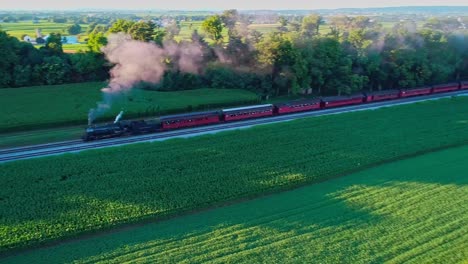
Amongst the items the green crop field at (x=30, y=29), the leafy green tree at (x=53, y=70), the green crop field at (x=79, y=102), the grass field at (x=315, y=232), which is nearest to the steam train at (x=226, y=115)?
the green crop field at (x=79, y=102)

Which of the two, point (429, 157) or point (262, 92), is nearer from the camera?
point (429, 157)

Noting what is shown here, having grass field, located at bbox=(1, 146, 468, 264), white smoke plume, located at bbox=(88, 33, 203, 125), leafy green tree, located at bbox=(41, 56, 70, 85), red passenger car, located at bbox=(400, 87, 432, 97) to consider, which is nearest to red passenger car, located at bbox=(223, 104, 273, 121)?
white smoke plume, located at bbox=(88, 33, 203, 125)

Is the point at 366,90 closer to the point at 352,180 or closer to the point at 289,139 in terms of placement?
the point at 289,139

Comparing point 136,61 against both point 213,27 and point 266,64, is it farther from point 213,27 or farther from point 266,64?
point 213,27

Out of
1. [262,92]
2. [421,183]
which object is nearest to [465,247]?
[421,183]

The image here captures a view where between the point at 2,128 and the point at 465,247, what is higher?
the point at 2,128

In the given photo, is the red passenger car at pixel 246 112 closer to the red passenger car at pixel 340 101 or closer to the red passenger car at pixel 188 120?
the red passenger car at pixel 188 120

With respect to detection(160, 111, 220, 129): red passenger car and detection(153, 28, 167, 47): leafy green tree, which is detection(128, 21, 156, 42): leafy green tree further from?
detection(160, 111, 220, 129): red passenger car
